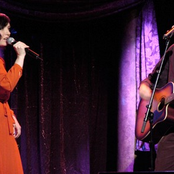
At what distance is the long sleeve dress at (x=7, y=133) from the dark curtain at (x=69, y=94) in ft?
6.50

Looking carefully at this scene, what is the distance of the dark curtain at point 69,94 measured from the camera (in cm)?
497

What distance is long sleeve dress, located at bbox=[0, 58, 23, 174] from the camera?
286 centimetres

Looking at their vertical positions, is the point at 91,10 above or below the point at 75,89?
above

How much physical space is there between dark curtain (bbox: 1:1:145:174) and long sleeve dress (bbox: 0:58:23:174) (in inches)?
78.0

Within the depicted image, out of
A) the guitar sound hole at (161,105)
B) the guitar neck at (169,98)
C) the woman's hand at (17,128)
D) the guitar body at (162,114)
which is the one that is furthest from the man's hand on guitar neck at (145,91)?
the woman's hand at (17,128)

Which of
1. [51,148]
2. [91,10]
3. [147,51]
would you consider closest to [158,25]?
[147,51]

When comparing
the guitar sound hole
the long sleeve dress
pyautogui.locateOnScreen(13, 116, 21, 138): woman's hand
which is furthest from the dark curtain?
the long sleeve dress

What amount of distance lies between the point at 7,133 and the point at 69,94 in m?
2.27

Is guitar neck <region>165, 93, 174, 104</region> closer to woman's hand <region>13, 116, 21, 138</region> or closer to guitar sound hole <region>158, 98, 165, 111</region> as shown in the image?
guitar sound hole <region>158, 98, 165, 111</region>

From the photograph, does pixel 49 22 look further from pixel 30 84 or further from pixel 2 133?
pixel 2 133

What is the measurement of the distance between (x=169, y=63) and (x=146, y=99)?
49cm

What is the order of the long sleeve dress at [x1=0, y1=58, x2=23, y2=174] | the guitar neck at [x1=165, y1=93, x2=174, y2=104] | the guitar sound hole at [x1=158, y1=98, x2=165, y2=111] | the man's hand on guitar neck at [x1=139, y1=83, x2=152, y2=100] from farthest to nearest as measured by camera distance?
1. the man's hand on guitar neck at [x1=139, y1=83, x2=152, y2=100]
2. the guitar sound hole at [x1=158, y1=98, x2=165, y2=111]
3. the guitar neck at [x1=165, y1=93, x2=174, y2=104]
4. the long sleeve dress at [x1=0, y1=58, x2=23, y2=174]

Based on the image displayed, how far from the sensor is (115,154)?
5012 mm

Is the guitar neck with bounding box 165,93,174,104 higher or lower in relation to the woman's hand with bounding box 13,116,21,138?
higher
